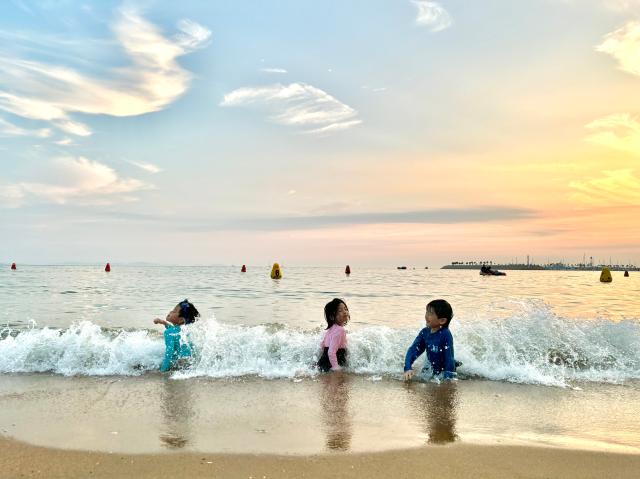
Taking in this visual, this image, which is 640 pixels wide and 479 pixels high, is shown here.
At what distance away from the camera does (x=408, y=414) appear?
5.58 m

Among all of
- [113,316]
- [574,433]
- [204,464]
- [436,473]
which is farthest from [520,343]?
[113,316]

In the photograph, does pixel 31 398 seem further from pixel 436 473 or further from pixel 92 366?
pixel 436 473

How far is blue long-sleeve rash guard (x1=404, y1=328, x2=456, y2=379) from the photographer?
758cm

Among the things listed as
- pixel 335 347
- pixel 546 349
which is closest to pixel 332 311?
pixel 335 347

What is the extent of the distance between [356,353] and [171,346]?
322 cm

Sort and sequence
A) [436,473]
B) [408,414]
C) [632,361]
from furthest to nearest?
1. [632,361]
2. [408,414]
3. [436,473]

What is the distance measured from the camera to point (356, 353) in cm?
884

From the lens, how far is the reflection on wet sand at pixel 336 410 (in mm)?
4555

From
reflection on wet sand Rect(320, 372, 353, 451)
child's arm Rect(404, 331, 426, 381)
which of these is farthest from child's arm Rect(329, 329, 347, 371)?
child's arm Rect(404, 331, 426, 381)

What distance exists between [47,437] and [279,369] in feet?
12.6

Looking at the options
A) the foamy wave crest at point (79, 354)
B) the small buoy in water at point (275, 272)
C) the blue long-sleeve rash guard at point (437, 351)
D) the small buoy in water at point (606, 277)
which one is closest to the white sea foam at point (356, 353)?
the foamy wave crest at point (79, 354)

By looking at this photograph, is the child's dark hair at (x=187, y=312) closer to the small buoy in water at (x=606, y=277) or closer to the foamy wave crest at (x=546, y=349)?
the foamy wave crest at (x=546, y=349)

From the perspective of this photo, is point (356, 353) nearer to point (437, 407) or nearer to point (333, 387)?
point (333, 387)

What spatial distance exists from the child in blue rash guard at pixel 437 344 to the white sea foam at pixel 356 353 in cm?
58
